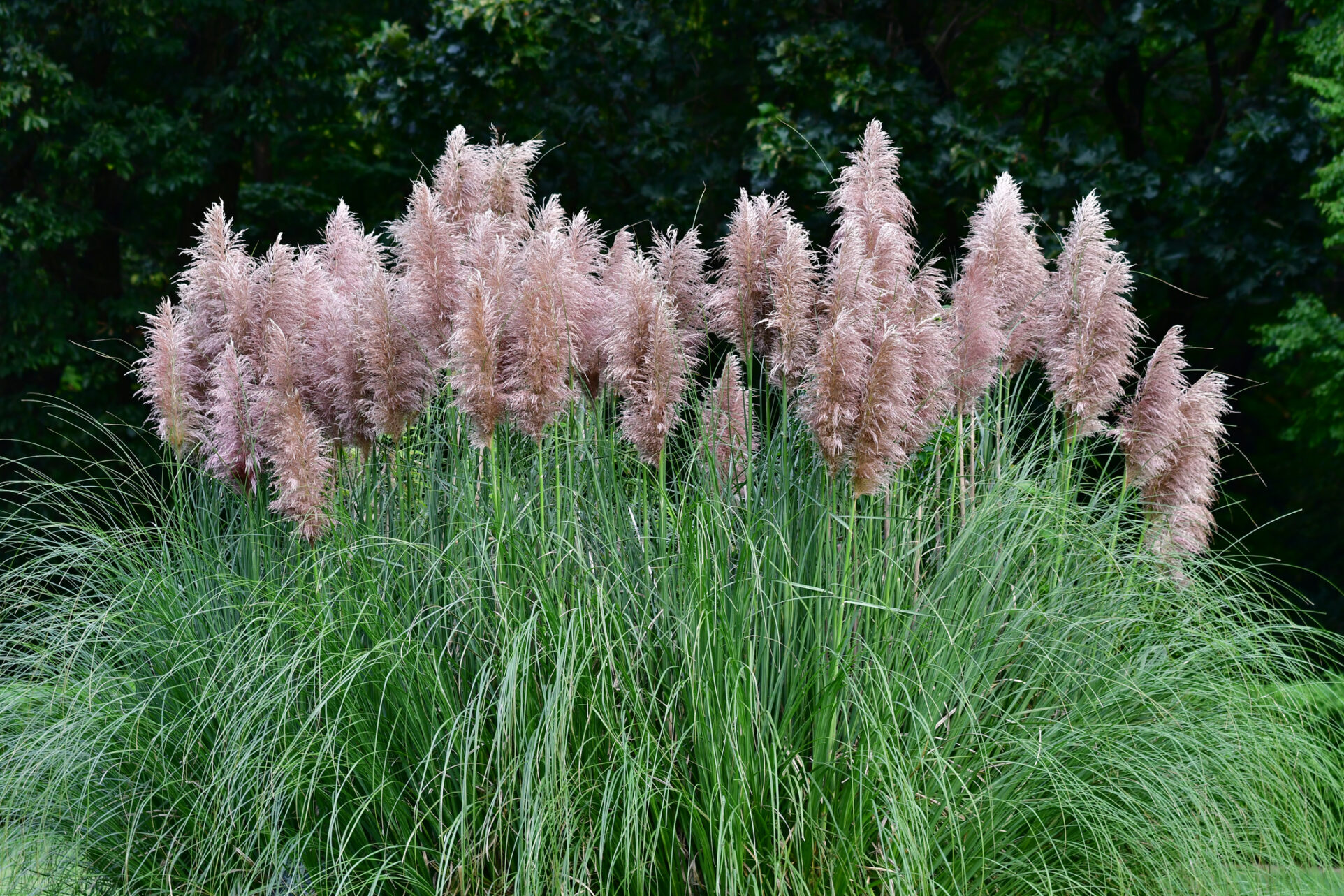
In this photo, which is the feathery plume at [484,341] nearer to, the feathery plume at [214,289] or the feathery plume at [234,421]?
the feathery plume at [234,421]

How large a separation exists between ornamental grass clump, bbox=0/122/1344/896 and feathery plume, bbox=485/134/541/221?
2 centimetres

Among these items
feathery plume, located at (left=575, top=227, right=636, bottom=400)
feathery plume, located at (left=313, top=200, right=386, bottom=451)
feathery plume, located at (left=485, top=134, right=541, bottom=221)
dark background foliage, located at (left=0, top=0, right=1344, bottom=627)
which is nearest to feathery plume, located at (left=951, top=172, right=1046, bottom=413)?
feathery plume, located at (left=575, top=227, right=636, bottom=400)

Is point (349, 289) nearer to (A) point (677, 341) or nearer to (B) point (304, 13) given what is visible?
(A) point (677, 341)

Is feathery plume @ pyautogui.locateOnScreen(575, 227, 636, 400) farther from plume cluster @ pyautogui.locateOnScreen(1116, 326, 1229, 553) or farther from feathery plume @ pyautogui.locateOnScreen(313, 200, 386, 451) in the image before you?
plume cluster @ pyautogui.locateOnScreen(1116, 326, 1229, 553)

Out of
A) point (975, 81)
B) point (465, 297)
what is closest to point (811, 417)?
point (465, 297)

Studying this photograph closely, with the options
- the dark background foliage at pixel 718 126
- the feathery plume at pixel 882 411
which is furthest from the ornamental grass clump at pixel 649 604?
the dark background foliage at pixel 718 126

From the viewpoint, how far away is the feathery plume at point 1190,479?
4492mm

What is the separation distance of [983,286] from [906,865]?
219 centimetres

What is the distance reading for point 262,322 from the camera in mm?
4531

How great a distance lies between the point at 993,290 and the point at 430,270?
2.01 meters

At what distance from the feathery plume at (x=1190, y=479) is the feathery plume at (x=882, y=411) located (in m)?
1.53

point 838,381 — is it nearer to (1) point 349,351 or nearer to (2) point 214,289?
(1) point 349,351

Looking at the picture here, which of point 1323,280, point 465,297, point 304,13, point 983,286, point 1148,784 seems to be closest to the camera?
point 1148,784

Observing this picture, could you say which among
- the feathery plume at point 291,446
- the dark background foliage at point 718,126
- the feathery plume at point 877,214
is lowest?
the feathery plume at point 291,446
